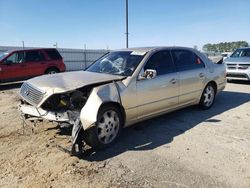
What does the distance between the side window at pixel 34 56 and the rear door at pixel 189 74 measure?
27.7ft

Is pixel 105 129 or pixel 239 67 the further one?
pixel 239 67

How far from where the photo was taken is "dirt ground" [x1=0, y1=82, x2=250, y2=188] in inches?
138

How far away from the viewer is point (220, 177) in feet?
11.8

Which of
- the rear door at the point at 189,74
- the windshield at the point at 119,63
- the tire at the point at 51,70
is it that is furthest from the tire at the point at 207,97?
the tire at the point at 51,70

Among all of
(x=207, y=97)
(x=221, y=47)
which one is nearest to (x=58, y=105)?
(x=207, y=97)

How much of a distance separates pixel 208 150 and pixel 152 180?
1.42m

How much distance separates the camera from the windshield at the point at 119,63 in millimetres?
5223

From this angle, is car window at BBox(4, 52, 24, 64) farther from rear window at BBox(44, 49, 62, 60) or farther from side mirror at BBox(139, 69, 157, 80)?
side mirror at BBox(139, 69, 157, 80)

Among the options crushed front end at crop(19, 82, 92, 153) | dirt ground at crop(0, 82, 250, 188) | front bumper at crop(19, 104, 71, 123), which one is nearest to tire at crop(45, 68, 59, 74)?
dirt ground at crop(0, 82, 250, 188)

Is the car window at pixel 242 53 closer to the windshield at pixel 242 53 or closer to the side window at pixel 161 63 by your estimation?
the windshield at pixel 242 53

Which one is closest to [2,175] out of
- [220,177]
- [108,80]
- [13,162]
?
[13,162]

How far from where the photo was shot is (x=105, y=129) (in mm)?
4504

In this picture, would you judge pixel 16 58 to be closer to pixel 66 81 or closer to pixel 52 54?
pixel 52 54

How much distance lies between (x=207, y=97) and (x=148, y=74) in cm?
268
